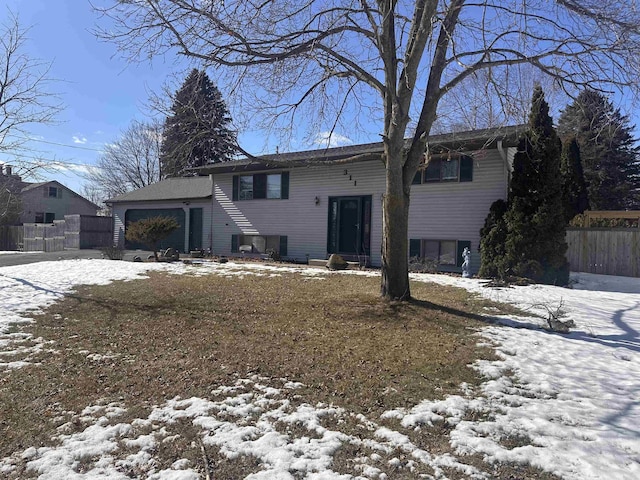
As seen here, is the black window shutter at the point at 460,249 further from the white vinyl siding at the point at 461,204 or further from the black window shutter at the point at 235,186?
the black window shutter at the point at 235,186

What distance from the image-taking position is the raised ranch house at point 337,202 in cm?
1175

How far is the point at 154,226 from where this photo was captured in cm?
1414

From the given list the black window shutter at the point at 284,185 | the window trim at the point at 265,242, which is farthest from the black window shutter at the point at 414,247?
the black window shutter at the point at 284,185

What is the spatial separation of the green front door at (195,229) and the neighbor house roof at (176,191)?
0.69m

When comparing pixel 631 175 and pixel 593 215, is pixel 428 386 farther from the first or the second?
pixel 631 175

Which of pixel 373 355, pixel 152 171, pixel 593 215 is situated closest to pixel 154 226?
pixel 373 355

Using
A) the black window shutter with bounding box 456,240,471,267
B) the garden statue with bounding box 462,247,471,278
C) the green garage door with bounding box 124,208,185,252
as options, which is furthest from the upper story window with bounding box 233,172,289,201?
the garden statue with bounding box 462,247,471,278

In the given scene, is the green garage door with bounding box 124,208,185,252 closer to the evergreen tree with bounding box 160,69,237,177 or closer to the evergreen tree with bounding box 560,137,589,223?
the evergreen tree with bounding box 160,69,237,177

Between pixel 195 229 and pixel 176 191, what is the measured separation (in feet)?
9.46

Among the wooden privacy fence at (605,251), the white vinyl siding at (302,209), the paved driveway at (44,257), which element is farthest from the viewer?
the paved driveway at (44,257)

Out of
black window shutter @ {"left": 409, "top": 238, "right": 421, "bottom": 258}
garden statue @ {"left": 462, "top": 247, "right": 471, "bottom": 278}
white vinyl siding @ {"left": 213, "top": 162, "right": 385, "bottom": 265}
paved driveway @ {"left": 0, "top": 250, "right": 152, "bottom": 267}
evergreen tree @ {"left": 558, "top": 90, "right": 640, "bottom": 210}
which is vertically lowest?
paved driveway @ {"left": 0, "top": 250, "right": 152, "bottom": 267}

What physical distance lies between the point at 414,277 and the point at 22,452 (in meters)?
9.09

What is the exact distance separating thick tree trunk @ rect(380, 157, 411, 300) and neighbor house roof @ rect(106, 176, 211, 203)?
12825mm

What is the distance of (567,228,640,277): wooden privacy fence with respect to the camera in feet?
38.2
